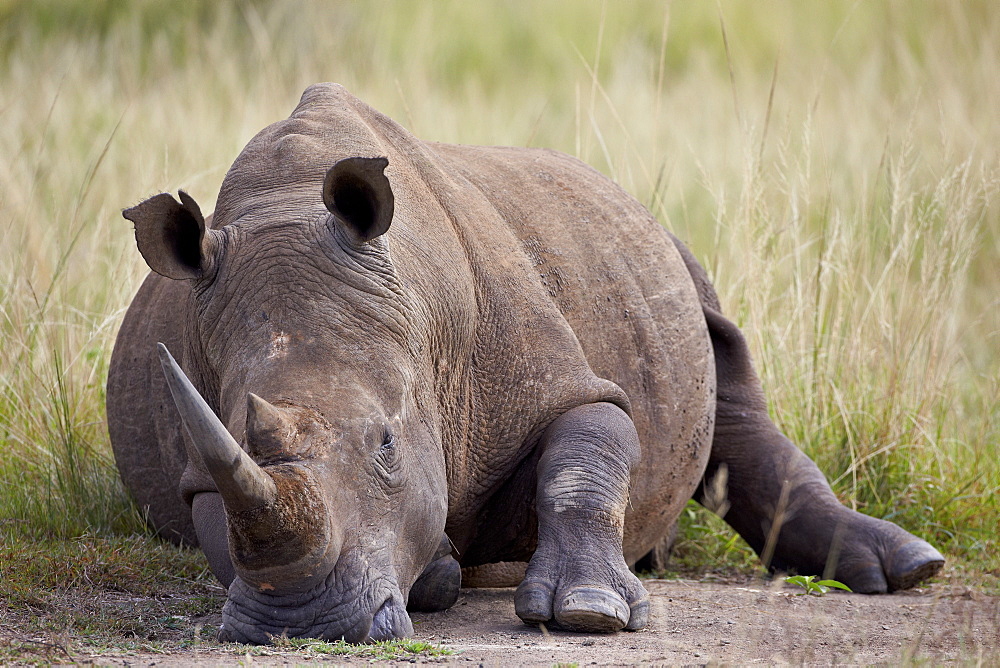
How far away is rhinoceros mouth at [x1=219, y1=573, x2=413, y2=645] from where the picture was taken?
11.1 feet

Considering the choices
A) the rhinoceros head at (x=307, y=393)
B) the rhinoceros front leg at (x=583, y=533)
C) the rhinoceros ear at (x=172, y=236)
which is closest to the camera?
the rhinoceros head at (x=307, y=393)

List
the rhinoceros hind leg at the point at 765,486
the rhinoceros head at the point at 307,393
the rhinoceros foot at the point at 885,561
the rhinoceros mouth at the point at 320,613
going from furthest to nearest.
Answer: the rhinoceros hind leg at the point at 765,486
the rhinoceros foot at the point at 885,561
the rhinoceros mouth at the point at 320,613
the rhinoceros head at the point at 307,393

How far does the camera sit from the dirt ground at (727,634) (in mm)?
A: 3453

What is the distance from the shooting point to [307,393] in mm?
3465

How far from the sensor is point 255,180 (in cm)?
413

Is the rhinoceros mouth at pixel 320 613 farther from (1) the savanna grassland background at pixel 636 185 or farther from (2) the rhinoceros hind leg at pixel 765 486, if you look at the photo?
(2) the rhinoceros hind leg at pixel 765 486

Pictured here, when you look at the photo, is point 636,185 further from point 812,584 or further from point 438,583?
point 438,583

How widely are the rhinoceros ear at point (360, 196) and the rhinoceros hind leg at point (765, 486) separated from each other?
2230 mm

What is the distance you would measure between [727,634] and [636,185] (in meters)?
6.17

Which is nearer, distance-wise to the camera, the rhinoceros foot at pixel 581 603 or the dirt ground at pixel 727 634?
the dirt ground at pixel 727 634

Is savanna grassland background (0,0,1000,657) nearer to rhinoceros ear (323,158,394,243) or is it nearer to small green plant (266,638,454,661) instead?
small green plant (266,638,454,661)

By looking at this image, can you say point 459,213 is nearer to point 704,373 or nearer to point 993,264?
point 704,373

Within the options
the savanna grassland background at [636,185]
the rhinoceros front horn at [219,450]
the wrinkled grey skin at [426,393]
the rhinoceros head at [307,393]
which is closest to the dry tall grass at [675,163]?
the savanna grassland background at [636,185]

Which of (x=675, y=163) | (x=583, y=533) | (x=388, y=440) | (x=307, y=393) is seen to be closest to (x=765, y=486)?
(x=583, y=533)
